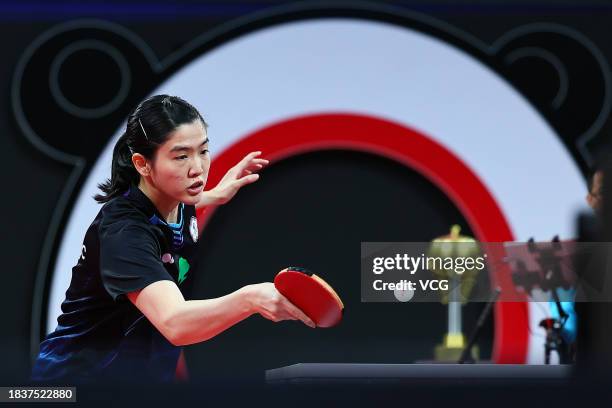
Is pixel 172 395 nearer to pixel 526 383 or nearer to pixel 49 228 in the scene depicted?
pixel 526 383

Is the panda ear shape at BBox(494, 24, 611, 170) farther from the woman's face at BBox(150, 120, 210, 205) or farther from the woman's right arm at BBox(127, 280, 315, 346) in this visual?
the woman's right arm at BBox(127, 280, 315, 346)

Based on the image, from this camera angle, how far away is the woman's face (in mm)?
2662

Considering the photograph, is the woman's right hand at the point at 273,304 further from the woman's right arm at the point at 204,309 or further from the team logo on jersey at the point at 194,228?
the team logo on jersey at the point at 194,228

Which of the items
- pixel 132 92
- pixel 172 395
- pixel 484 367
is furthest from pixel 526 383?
pixel 132 92

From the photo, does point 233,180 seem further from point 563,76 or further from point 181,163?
point 563,76

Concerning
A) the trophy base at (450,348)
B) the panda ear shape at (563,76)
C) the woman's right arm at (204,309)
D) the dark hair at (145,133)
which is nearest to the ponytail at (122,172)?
the dark hair at (145,133)

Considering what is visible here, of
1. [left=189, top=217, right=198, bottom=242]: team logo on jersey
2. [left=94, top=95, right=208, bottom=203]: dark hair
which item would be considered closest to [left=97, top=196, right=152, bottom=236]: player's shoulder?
[left=94, top=95, right=208, bottom=203]: dark hair

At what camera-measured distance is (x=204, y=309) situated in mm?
2150

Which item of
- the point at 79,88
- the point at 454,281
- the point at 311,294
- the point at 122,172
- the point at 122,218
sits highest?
the point at 79,88

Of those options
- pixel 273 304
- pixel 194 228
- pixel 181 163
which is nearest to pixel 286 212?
pixel 194 228

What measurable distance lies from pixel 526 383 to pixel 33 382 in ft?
A: 5.20

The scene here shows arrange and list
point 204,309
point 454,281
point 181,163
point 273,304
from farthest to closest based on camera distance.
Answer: point 454,281 → point 181,163 → point 204,309 → point 273,304

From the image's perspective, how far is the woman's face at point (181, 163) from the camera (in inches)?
105

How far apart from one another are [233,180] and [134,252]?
31.9 inches
